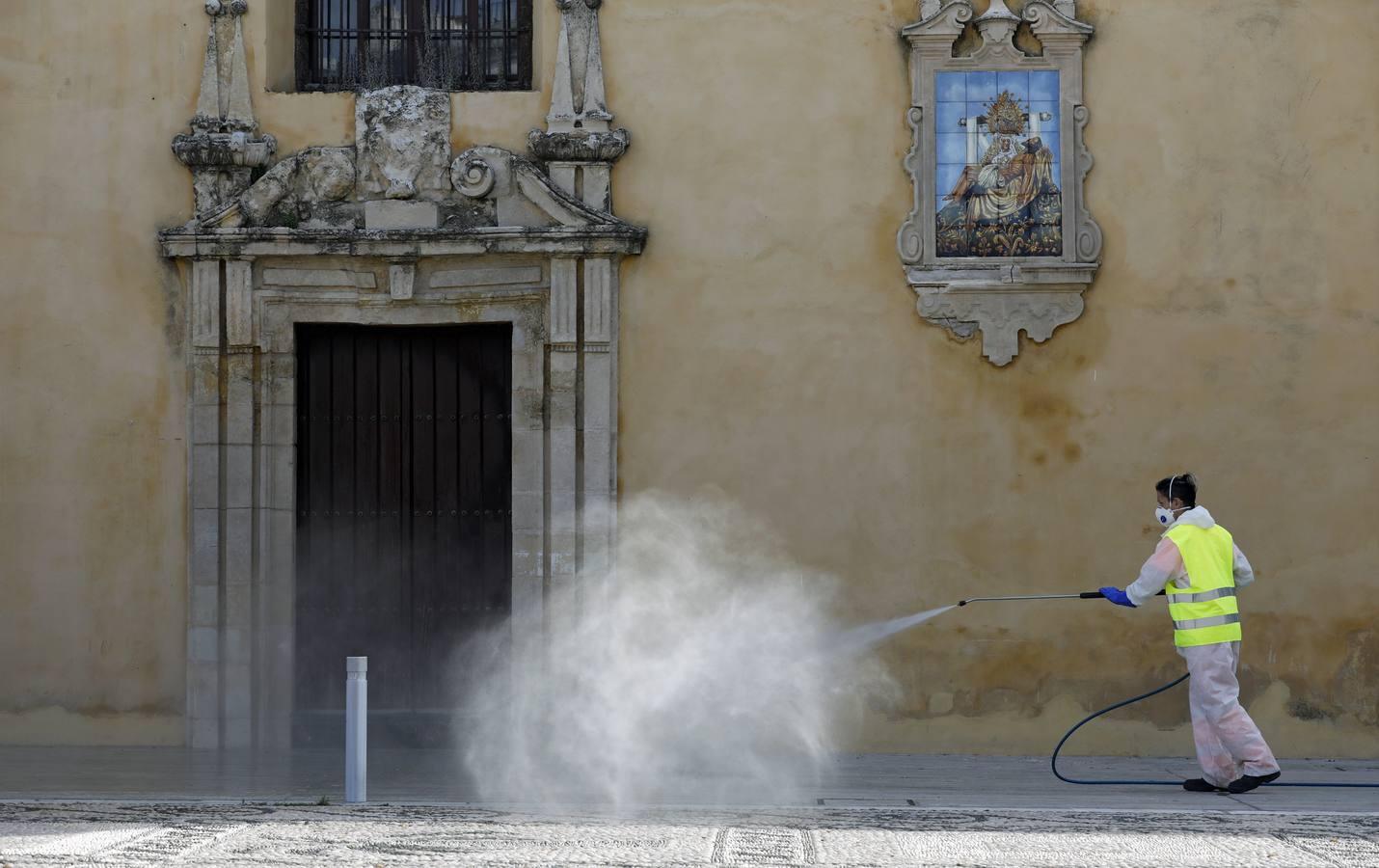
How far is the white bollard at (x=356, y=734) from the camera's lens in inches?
321

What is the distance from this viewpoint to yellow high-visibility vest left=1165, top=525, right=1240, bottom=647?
29.0ft

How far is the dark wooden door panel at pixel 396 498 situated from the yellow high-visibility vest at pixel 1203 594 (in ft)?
13.3

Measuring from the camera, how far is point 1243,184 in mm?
10609

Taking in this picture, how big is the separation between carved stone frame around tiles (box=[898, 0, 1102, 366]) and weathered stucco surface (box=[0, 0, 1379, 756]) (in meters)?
0.11

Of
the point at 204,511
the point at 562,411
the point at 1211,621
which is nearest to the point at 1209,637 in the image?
the point at 1211,621

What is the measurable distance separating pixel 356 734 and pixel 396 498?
3.12 meters

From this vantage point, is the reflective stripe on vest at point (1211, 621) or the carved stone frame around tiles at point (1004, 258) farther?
the carved stone frame around tiles at point (1004, 258)

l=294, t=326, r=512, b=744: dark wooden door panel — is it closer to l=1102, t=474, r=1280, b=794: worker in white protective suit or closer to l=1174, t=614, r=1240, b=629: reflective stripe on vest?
l=1102, t=474, r=1280, b=794: worker in white protective suit

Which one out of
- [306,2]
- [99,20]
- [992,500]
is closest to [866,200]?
[992,500]

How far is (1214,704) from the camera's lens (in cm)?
876

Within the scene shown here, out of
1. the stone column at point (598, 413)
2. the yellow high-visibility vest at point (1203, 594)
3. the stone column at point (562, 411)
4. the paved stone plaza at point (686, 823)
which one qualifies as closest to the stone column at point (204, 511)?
the paved stone plaza at point (686, 823)

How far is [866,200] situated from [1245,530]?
2.84 meters

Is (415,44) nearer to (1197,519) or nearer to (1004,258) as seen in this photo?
(1004,258)

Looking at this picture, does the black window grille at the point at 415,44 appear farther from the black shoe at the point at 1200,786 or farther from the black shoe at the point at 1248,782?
the black shoe at the point at 1248,782
